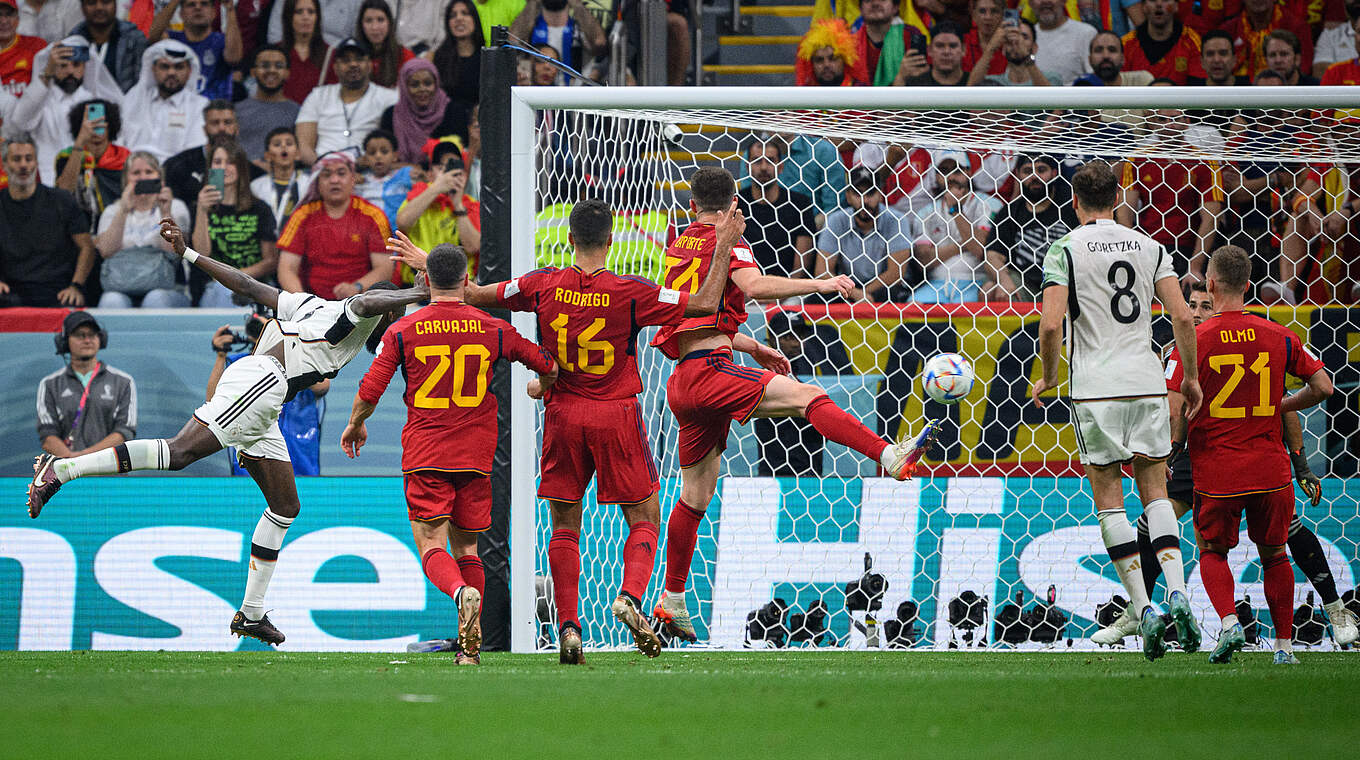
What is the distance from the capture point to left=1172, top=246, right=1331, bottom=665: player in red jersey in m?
6.87

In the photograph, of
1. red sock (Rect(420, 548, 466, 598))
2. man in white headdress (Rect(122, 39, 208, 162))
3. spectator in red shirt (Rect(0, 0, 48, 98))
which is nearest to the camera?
red sock (Rect(420, 548, 466, 598))

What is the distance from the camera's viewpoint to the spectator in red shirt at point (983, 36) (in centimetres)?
1140

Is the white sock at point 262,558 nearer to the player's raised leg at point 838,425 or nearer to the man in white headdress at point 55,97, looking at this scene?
the player's raised leg at point 838,425

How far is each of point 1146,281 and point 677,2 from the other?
683 centimetres

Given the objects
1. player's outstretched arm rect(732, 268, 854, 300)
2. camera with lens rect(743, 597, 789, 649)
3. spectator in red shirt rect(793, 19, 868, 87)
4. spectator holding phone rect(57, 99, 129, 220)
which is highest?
spectator in red shirt rect(793, 19, 868, 87)

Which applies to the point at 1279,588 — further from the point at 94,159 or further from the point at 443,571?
the point at 94,159

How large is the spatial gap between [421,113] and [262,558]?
16.4ft

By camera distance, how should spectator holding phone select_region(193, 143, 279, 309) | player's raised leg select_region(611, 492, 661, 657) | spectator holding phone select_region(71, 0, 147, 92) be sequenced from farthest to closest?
spectator holding phone select_region(71, 0, 147, 92)
spectator holding phone select_region(193, 143, 279, 309)
player's raised leg select_region(611, 492, 661, 657)

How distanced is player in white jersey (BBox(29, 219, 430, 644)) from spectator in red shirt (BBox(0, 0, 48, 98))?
20.0 ft

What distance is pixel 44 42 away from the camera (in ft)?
40.9

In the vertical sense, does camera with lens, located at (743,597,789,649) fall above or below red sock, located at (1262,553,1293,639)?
below

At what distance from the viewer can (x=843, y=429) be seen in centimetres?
667

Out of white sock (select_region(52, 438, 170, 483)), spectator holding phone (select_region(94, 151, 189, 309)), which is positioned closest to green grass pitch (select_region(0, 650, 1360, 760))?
white sock (select_region(52, 438, 170, 483))

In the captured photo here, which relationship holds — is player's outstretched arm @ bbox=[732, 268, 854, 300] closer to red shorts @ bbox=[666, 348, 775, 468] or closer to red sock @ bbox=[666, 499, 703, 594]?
red shorts @ bbox=[666, 348, 775, 468]
